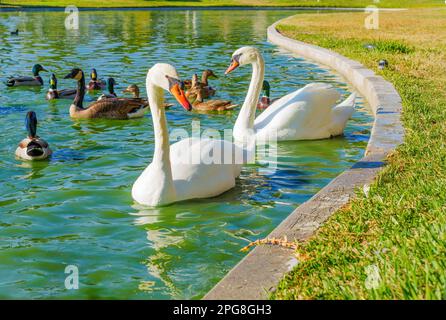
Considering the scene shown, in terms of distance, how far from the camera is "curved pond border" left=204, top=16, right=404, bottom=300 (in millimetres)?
4594

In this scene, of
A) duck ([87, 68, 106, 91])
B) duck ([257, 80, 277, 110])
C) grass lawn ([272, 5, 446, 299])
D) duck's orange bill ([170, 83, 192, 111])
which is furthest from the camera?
duck ([87, 68, 106, 91])

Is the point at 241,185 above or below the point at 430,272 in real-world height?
below

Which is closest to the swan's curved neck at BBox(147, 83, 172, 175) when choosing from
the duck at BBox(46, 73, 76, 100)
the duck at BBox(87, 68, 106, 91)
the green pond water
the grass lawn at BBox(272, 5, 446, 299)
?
the green pond water

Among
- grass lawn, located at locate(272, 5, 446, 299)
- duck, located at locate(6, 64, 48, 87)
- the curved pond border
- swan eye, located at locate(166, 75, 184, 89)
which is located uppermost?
swan eye, located at locate(166, 75, 184, 89)

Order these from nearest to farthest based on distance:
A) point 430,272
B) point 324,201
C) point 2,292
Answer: point 430,272
point 2,292
point 324,201

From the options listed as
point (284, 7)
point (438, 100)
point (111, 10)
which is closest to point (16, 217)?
point (438, 100)

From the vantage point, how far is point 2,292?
5.38 metres

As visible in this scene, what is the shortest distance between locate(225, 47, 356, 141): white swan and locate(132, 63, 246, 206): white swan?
2093mm

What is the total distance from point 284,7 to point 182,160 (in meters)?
52.6

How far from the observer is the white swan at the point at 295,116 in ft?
32.8

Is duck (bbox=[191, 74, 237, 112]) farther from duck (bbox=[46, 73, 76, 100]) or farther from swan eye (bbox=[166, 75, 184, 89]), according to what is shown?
swan eye (bbox=[166, 75, 184, 89])

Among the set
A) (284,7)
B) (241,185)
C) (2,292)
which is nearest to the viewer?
(2,292)

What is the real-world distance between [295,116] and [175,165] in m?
2.95
